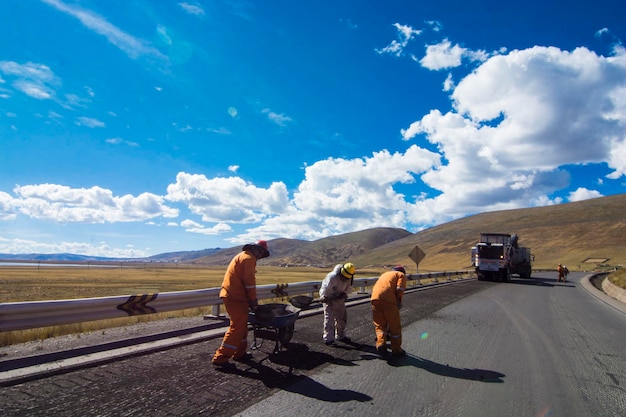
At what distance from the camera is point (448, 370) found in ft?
18.9

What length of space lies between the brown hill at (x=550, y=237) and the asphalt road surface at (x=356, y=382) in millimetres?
65076

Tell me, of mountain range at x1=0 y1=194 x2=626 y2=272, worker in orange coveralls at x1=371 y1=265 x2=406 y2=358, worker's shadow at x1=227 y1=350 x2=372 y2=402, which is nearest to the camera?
worker's shadow at x1=227 y1=350 x2=372 y2=402

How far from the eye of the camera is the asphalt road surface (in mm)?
4062

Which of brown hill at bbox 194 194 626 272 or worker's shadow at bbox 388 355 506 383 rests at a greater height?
brown hill at bbox 194 194 626 272

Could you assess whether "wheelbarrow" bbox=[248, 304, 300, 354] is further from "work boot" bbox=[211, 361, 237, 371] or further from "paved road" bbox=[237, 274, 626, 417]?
"paved road" bbox=[237, 274, 626, 417]

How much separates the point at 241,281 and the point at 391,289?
2692 mm

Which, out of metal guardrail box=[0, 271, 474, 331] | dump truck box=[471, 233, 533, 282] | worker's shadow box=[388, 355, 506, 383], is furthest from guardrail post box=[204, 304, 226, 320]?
dump truck box=[471, 233, 533, 282]

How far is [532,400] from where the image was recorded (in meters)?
4.62

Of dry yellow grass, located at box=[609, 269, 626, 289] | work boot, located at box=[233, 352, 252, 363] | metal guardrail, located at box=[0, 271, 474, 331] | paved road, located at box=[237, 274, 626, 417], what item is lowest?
dry yellow grass, located at box=[609, 269, 626, 289]

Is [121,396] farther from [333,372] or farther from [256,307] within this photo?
[333,372]

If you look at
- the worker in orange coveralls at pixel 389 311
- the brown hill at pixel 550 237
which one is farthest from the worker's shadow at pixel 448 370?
the brown hill at pixel 550 237

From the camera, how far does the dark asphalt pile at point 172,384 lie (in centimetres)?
390

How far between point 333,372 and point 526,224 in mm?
142590

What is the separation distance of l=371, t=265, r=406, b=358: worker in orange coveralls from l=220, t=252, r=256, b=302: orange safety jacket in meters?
2.41
